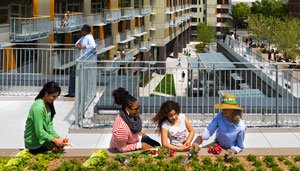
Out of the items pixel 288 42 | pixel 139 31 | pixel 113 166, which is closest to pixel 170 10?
pixel 139 31

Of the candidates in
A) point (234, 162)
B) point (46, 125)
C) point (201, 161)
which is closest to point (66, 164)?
point (46, 125)

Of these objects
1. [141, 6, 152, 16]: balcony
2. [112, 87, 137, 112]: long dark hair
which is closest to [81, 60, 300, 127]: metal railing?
[112, 87, 137, 112]: long dark hair

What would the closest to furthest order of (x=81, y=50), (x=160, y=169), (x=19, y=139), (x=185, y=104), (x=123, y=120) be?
(x=160, y=169)
(x=123, y=120)
(x=19, y=139)
(x=185, y=104)
(x=81, y=50)

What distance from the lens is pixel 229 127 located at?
6711mm

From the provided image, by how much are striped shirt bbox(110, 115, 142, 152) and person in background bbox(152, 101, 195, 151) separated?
0.44 meters

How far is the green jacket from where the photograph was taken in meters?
6.80

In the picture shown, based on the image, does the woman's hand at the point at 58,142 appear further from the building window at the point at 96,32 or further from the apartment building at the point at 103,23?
the building window at the point at 96,32

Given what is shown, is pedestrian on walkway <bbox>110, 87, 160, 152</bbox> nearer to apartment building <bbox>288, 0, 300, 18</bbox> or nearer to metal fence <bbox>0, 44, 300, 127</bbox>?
metal fence <bbox>0, 44, 300, 127</bbox>

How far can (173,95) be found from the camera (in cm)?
1237

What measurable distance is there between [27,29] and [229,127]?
22.4m

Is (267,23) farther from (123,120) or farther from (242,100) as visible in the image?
(123,120)

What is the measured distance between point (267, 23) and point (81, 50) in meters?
48.4

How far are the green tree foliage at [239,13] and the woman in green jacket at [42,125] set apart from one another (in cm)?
9409

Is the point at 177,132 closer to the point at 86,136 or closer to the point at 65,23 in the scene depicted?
the point at 86,136
